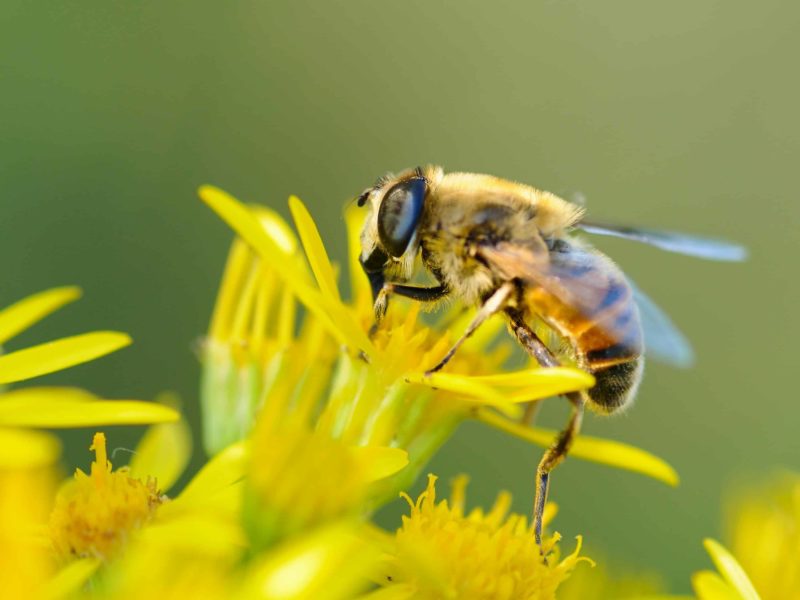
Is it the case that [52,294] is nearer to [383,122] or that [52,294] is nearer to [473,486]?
[473,486]

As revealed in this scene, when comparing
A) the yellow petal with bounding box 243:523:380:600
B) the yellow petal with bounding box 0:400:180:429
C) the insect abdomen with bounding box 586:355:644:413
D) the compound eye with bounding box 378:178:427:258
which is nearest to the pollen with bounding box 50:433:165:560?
the yellow petal with bounding box 0:400:180:429

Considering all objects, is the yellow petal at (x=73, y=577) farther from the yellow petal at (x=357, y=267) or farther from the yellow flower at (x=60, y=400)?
the yellow petal at (x=357, y=267)

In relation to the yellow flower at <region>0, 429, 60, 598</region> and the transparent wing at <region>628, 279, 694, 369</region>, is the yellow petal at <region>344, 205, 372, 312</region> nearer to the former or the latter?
the transparent wing at <region>628, 279, 694, 369</region>

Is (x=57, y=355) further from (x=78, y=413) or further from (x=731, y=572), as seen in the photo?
(x=731, y=572)

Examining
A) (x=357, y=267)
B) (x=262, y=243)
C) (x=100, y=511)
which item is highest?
(x=262, y=243)

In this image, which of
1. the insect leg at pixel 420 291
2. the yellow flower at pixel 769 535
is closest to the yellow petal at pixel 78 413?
the insect leg at pixel 420 291

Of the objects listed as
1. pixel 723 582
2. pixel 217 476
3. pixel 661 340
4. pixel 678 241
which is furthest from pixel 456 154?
pixel 217 476

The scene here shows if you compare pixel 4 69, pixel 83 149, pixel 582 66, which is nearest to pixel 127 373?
pixel 83 149
